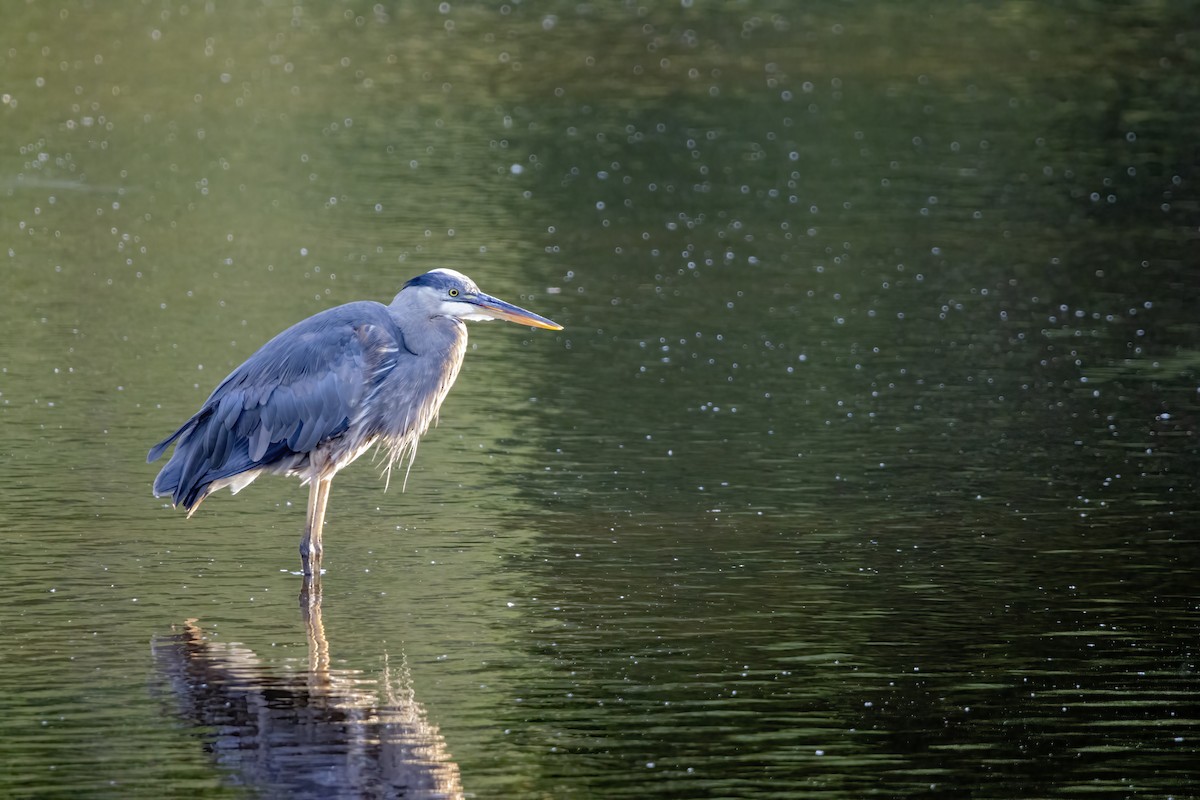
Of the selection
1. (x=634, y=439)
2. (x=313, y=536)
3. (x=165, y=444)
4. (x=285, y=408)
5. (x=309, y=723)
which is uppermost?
(x=285, y=408)

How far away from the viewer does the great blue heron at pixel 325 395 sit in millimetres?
10883

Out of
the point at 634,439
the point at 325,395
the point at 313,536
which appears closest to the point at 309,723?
the point at 313,536

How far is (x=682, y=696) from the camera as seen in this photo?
29.8ft

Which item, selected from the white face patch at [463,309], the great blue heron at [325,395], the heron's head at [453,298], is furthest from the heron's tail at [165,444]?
the white face patch at [463,309]

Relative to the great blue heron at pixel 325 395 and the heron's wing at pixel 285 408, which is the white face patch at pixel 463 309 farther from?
the heron's wing at pixel 285 408

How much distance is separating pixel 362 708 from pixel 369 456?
18.5 ft

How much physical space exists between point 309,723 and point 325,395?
2.76 m

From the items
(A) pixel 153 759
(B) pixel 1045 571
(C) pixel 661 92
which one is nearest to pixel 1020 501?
(B) pixel 1045 571

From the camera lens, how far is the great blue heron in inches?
428

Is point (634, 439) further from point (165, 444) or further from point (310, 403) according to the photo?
point (165, 444)

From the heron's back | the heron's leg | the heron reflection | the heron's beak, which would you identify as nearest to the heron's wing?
the heron's back

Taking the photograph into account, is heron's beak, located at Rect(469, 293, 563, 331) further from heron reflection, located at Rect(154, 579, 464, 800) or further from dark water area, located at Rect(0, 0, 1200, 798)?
heron reflection, located at Rect(154, 579, 464, 800)

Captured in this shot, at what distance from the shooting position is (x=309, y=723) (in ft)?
28.2

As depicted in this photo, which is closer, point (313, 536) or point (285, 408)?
point (313, 536)
